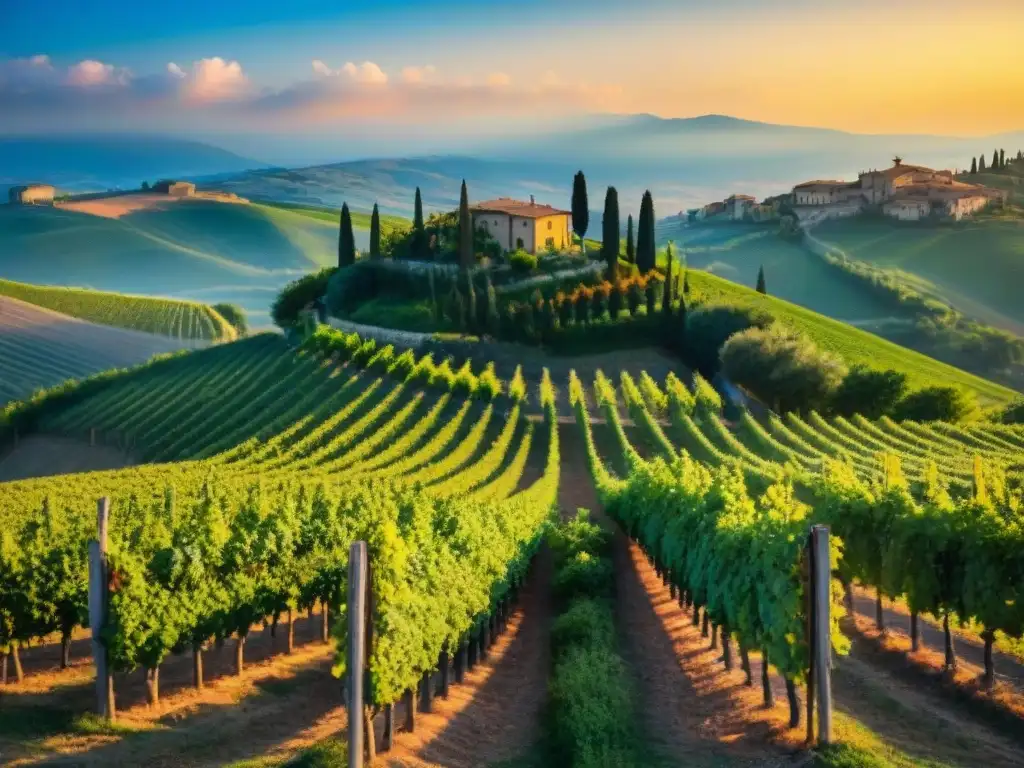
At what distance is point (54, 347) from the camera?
91250mm

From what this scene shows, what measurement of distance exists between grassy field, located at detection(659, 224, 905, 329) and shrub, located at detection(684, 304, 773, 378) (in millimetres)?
43334

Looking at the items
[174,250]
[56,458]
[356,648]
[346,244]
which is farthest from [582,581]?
[174,250]

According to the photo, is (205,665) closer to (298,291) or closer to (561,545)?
(561,545)

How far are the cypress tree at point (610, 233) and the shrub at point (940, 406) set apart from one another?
23413mm

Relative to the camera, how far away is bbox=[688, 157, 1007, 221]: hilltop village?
139125 mm

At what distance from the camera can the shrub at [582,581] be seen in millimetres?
23967

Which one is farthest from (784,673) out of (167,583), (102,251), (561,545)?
(102,251)

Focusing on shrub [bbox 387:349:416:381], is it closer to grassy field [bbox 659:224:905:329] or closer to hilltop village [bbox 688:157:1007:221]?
grassy field [bbox 659:224:905:329]

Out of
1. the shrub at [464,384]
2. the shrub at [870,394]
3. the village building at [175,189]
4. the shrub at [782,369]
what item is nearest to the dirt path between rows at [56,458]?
the shrub at [464,384]

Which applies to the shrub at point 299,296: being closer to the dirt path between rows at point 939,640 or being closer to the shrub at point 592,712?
the dirt path between rows at point 939,640

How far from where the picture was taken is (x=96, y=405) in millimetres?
61094

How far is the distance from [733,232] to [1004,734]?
148463 millimetres

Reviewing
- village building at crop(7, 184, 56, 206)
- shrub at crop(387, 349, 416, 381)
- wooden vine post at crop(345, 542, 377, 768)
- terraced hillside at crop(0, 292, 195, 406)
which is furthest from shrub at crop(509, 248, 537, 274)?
village building at crop(7, 184, 56, 206)

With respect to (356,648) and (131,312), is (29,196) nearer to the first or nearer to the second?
(131,312)
